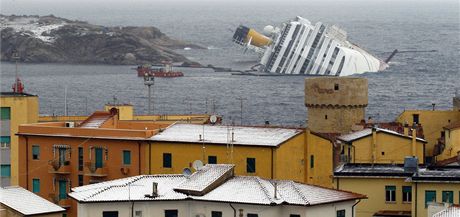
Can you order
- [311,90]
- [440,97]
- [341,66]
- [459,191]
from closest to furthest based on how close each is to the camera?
[459,191]
[311,90]
[440,97]
[341,66]

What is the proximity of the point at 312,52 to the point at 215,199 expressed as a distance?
13528 cm

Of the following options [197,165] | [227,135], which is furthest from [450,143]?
[197,165]

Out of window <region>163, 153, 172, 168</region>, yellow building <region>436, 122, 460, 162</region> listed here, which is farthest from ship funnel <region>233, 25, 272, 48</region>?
window <region>163, 153, 172, 168</region>

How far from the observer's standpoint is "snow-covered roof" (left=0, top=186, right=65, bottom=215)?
3791 cm

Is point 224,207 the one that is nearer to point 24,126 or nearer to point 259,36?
point 24,126

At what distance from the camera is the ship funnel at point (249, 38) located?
185875 millimetres

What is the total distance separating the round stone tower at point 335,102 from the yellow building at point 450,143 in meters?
9.73

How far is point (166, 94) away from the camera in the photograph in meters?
158

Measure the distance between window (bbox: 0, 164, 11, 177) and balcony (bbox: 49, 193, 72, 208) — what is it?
387cm

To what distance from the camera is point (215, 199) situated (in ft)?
124

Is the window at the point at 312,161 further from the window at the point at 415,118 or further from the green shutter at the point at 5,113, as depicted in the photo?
the window at the point at 415,118

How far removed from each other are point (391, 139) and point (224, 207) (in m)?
15.1

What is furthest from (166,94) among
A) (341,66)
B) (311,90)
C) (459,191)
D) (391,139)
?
(459,191)

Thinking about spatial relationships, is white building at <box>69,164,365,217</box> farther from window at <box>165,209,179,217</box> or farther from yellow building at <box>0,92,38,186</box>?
yellow building at <box>0,92,38,186</box>
